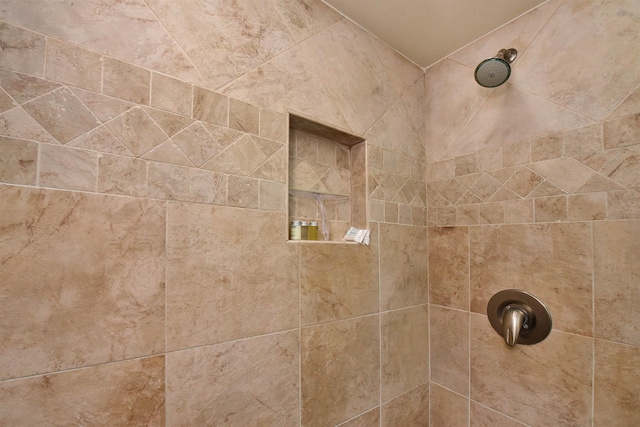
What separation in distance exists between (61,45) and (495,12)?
1.39m

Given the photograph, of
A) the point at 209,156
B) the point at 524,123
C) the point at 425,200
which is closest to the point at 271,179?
the point at 209,156

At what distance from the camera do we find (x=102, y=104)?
59cm

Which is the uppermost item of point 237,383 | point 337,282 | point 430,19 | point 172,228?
point 430,19

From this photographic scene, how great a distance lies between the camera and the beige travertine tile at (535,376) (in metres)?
0.85

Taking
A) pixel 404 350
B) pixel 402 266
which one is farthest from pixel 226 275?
pixel 404 350

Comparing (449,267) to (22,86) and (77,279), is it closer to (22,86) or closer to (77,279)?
(77,279)

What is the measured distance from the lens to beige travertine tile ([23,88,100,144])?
0.53 m

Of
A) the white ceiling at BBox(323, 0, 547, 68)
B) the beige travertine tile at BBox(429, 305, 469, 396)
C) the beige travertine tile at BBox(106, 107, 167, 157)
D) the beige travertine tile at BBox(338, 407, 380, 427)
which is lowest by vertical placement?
the beige travertine tile at BBox(338, 407, 380, 427)

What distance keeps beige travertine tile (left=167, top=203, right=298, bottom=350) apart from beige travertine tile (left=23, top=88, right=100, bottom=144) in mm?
240

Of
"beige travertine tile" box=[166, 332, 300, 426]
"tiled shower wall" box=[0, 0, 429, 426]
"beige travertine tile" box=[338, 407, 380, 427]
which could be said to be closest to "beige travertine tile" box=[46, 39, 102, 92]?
"tiled shower wall" box=[0, 0, 429, 426]

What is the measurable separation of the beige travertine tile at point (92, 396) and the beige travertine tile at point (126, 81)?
0.60m

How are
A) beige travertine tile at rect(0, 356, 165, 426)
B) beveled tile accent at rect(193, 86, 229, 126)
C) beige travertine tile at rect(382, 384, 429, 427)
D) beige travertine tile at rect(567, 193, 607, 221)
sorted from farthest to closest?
1. beige travertine tile at rect(382, 384, 429, 427)
2. beige travertine tile at rect(567, 193, 607, 221)
3. beveled tile accent at rect(193, 86, 229, 126)
4. beige travertine tile at rect(0, 356, 165, 426)

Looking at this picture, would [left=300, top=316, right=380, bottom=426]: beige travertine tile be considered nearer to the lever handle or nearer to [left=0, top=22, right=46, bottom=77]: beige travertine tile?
the lever handle

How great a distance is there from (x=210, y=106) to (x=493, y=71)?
0.95 metres
